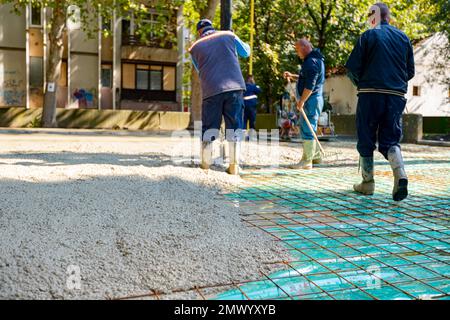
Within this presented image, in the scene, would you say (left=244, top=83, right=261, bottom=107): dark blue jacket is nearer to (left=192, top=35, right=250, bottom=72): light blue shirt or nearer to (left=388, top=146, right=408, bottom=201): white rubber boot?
(left=192, top=35, right=250, bottom=72): light blue shirt

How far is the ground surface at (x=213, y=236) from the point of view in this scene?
2389 millimetres

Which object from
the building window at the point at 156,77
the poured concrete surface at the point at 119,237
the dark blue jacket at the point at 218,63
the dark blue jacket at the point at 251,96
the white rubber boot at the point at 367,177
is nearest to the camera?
the poured concrete surface at the point at 119,237

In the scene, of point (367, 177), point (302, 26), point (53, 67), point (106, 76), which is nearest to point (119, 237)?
point (367, 177)

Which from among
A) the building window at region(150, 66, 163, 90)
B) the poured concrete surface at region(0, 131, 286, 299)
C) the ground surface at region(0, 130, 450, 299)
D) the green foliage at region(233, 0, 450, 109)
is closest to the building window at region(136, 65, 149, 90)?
the building window at region(150, 66, 163, 90)

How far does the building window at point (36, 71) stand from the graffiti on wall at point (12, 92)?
0.64m

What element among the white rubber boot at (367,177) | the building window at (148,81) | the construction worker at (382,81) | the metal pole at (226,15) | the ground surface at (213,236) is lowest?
the ground surface at (213,236)

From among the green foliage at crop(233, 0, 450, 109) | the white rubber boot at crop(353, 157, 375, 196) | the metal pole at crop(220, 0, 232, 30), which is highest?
the green foliage at crop(233, 0, 450, 109)

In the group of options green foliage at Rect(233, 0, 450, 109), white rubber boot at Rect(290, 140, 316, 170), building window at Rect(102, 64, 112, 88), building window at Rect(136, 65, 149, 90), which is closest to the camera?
white rubber boot at Rect(290, 140, 316, 170)

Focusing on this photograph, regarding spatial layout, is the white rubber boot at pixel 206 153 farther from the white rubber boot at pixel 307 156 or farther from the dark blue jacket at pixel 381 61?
the dark blue jacket at pixel 381 61

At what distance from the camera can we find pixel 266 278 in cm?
254

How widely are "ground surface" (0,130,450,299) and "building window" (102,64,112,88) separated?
87.6 feet

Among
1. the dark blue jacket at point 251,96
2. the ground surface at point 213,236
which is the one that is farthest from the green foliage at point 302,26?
the ground surface at point 213,236

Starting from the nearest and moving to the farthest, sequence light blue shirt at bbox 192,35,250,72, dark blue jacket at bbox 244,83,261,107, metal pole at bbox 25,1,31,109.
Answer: light blue shirt at bbox 192,35,250,72
dark blue jacket at bbox 244,83,261,107
metal pole at bbox 25,1,31,109

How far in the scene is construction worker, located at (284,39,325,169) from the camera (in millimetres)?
7160
